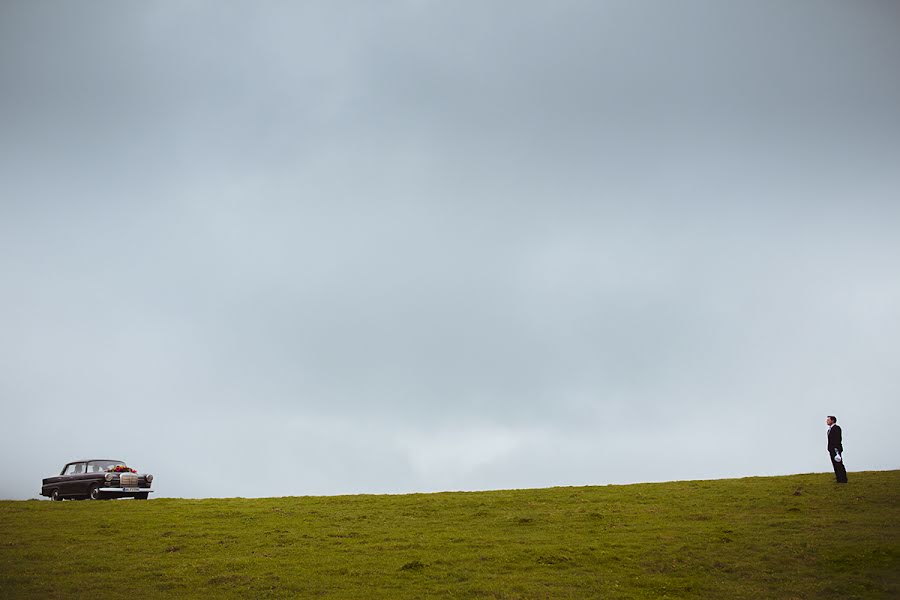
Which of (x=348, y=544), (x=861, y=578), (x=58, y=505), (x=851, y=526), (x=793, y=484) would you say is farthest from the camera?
(x=58, y=505)

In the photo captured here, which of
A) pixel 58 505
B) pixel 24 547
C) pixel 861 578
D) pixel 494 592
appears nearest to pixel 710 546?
pixel 861 578

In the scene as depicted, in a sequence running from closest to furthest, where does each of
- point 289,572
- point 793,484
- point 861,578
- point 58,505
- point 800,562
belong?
point 861,578
point 800,562
point 289,572
point 793,484
point 58,505

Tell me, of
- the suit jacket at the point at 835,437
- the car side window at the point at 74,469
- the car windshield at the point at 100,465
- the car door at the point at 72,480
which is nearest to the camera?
the suit jacket at the point at 835,437

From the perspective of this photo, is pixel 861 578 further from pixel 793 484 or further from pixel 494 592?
pixel 793 484

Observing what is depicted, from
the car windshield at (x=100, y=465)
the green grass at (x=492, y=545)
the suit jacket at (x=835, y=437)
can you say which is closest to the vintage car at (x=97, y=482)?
the car windshield at (x=100, y=465)

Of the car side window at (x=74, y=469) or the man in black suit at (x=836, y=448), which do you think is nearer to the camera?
the man in black suit at (x=836, y=448)

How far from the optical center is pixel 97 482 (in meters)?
44.9

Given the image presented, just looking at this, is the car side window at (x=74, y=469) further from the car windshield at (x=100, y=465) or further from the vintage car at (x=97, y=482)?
the car windshield at (x=100, y=465)

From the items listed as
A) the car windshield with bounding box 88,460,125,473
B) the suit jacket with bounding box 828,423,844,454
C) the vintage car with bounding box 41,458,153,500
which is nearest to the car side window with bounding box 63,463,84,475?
the vintage car with bounding box 41,458,153,500

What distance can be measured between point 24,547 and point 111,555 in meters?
4.56

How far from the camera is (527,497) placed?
3731cm

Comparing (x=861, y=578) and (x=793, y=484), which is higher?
(x=793, y=484)

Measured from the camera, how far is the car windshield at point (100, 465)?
4569cm

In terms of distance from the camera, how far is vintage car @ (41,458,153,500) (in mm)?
44688
